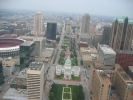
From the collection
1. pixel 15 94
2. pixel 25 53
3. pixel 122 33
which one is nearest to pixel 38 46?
pixel 25 53

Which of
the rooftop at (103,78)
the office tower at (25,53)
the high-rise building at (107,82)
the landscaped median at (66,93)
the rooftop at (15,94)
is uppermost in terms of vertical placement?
the office tower at (25,53)

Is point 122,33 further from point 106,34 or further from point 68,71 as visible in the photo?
point 68,71

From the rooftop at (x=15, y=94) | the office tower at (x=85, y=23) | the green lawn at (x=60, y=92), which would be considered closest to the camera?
the rooftop at (x=15, y=94)

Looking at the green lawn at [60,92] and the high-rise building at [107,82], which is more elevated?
the high-rise building at [107,82]

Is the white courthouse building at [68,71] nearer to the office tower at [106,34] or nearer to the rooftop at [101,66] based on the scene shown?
the rooftop at [101,66]

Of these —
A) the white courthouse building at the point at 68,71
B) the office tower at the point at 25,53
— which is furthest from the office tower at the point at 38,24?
the office tower at the point at 25,53

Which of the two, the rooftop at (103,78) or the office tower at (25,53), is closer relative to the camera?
the rooftop at (103,78)

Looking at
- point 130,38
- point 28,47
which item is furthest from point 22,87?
point 130,38

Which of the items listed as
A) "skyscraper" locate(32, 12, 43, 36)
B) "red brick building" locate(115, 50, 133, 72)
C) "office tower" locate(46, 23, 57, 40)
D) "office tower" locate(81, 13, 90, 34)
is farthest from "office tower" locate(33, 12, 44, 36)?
"red brick building" locate(115, 50, 133, 72)
